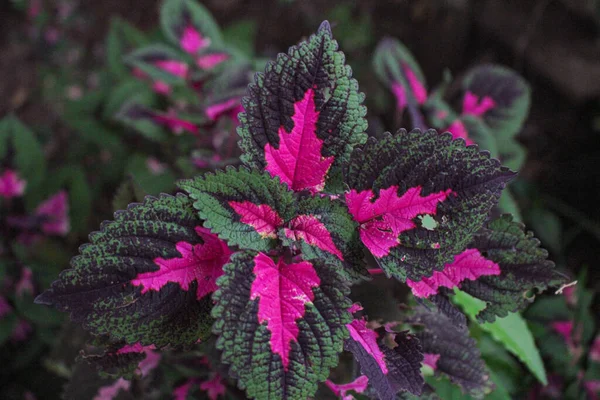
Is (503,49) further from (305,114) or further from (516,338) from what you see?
(305,114)

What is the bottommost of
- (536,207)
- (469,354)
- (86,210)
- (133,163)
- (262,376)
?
(262,376)

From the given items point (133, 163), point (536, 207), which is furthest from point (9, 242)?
point (536, 207)

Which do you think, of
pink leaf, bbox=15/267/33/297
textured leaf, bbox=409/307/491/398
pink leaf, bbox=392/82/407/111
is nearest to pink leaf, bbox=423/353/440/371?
textured leaf, bbox=409/307/491/398

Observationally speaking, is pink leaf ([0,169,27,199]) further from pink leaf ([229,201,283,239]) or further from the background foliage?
pink leaf ([229,201,283,239])

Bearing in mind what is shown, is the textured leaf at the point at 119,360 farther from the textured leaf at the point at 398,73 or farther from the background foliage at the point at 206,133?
the textured leaf at the point at 398,73

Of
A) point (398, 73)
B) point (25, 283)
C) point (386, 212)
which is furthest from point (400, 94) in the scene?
point (25, 283)

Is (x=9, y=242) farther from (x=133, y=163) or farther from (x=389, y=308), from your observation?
(x=389, y=308)
